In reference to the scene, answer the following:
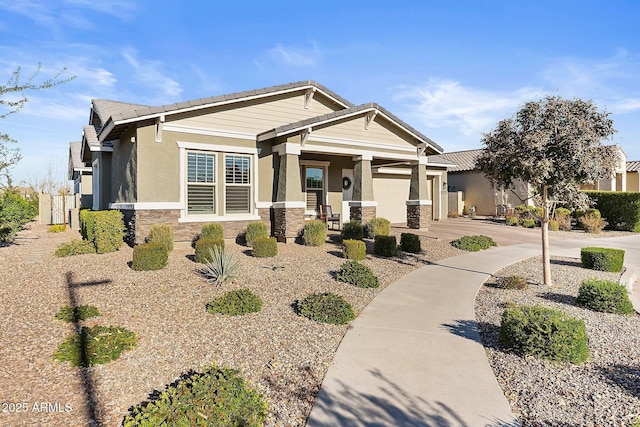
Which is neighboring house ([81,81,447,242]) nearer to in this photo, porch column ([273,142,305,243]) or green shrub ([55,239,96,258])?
porch column ([273,142,305,243])

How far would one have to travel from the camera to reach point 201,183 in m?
11.9

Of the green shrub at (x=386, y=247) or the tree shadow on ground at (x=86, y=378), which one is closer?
the tree shadow on ground at (x=86, y=378)

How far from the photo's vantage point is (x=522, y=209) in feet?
71.4

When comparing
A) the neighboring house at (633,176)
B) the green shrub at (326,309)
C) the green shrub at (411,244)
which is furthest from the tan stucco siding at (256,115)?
the neighboring house at (633,176)

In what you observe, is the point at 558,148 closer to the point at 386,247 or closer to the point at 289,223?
the point at 386,247

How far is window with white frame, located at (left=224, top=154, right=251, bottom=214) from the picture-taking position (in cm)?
1243

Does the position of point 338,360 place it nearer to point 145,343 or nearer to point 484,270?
point 145,343

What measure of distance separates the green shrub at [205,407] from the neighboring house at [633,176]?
3669cm

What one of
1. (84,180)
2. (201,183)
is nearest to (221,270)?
(201,183)

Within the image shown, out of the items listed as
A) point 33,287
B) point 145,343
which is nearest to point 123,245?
point 33,287

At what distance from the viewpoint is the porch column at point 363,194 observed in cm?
1416

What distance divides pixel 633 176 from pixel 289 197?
3339 cm

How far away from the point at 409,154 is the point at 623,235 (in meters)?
12.5

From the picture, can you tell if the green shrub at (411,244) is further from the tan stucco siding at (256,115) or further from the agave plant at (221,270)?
the agave plant at (221,270)
